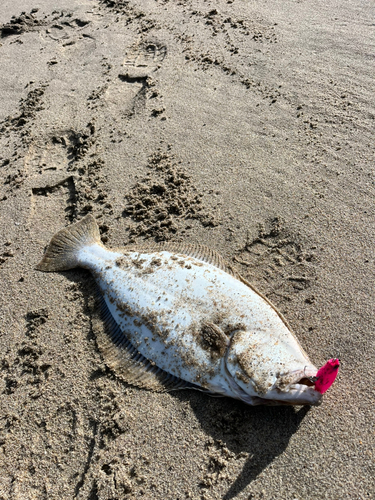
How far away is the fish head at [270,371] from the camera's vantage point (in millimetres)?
2236

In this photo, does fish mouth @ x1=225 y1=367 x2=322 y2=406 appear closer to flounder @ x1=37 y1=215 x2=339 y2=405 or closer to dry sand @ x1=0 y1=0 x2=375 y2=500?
flounder @ x1=37 y1=215 x2=339 y2=405

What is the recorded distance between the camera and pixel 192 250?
127 inches

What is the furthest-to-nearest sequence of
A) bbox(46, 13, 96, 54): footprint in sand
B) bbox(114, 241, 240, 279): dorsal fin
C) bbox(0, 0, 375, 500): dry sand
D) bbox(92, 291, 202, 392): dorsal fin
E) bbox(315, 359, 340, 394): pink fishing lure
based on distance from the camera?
bbox(46, 13, 96, 54): footprint in sand
bbox(114, 241, 240, 279): dorsal fin
bbox(92, 291, 202, 392): dorsal fin
bbox(0, 0, 375, 500): dry sand
bbox(315, 359, 340, 394): pink fishing lure

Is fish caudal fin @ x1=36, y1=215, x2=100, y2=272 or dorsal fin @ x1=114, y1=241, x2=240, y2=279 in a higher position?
dorsal fin @ x1=114, y1=241, x2=240, y2=279

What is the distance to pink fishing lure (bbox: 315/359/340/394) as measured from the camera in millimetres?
2223

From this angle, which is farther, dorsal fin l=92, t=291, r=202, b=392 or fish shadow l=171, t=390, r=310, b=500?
dorsal fin l=92, t=291, r=202, b=392

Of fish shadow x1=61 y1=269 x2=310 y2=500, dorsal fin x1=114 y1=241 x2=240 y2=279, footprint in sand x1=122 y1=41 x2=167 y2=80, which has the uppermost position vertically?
footprint in sand x1=122 y1=41 x2=167 y2=80

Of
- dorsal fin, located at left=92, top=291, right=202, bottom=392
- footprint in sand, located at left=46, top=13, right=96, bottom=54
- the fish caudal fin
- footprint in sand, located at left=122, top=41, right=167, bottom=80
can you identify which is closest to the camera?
dorsal fin, located at left=92, top=291, right=202, bottom=392

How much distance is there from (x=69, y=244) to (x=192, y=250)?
1.24m

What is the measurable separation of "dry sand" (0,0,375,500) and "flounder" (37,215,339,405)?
18 cm

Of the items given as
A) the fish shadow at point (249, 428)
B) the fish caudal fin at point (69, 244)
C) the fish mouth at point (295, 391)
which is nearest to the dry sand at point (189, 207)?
the fish shadow at point (249, 428)

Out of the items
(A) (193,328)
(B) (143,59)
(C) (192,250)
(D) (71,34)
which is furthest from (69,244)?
(D) (71,34)

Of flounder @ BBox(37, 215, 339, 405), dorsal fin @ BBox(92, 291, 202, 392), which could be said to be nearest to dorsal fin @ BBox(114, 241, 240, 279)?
flounder @ BBox(37, 215, 339, 405)

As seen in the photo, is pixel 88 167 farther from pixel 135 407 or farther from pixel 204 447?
pixel 204 447
